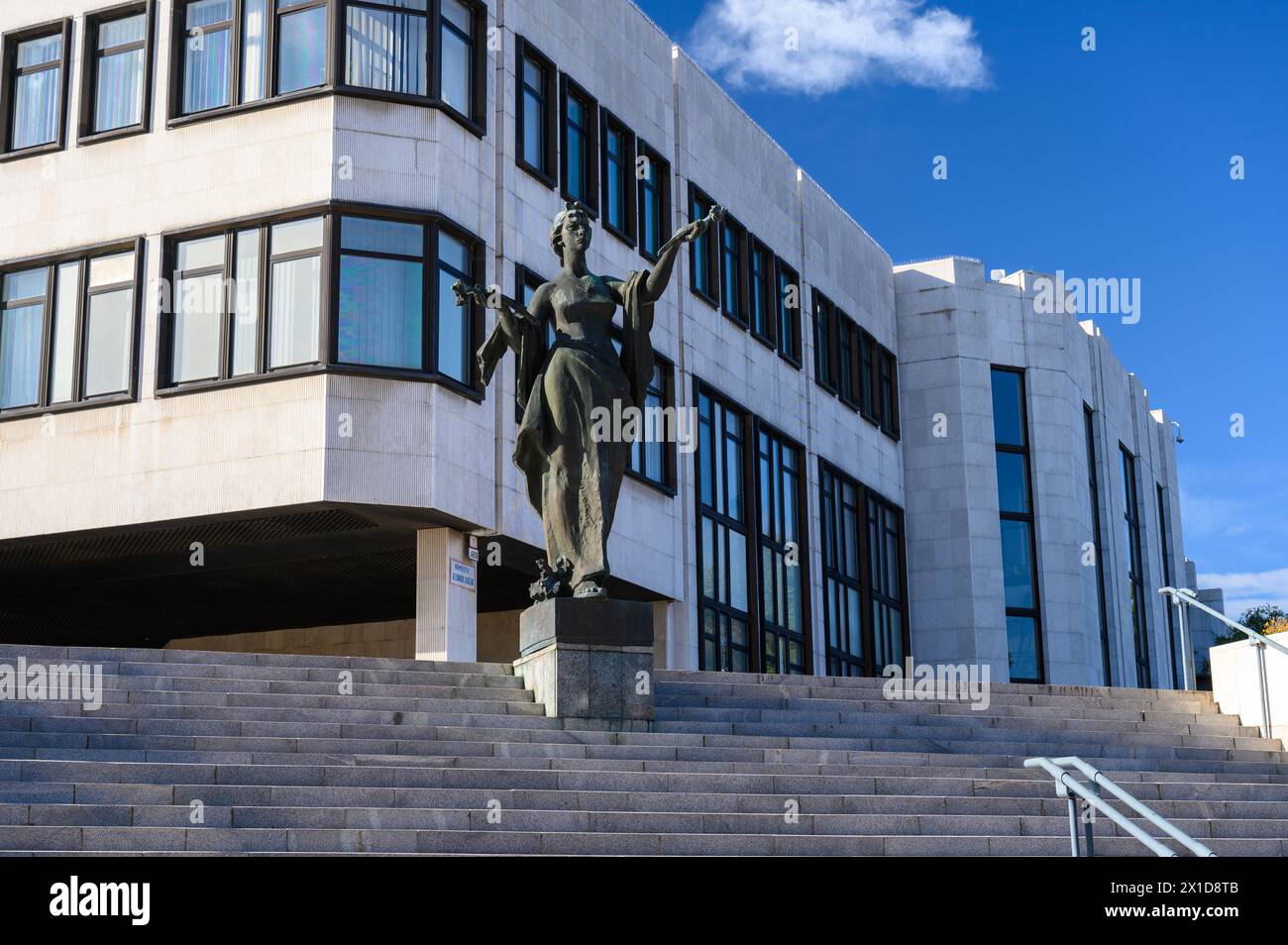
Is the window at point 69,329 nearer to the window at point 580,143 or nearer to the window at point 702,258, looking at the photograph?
the window at point 580,143

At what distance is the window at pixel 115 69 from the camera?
25.2 meters

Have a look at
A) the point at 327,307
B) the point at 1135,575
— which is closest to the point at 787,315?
the point at 327,307

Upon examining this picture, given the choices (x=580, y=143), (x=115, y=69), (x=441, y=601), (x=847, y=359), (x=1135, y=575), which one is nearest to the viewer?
(x=441, y=601)

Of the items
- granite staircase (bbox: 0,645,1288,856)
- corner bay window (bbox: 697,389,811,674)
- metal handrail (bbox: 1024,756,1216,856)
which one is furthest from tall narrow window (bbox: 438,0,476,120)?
metal handrail (bbox: 1024,756,1216,856)

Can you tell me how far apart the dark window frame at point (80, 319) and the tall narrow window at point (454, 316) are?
402 centimetres

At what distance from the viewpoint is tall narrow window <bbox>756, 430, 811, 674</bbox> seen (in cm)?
3359

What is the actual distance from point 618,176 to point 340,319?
7657mm

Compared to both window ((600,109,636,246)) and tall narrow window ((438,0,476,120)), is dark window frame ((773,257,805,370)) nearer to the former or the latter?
window ((600,109,636,246))

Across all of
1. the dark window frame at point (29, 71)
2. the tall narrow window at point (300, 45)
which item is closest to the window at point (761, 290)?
the tall narrow window at point (300, 45)

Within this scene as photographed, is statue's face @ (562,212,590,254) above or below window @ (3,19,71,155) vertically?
below

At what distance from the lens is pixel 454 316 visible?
969 inches

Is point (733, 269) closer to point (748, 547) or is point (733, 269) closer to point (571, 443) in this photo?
point (748, 547)

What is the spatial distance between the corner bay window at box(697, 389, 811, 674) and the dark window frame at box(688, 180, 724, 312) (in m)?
1.78
